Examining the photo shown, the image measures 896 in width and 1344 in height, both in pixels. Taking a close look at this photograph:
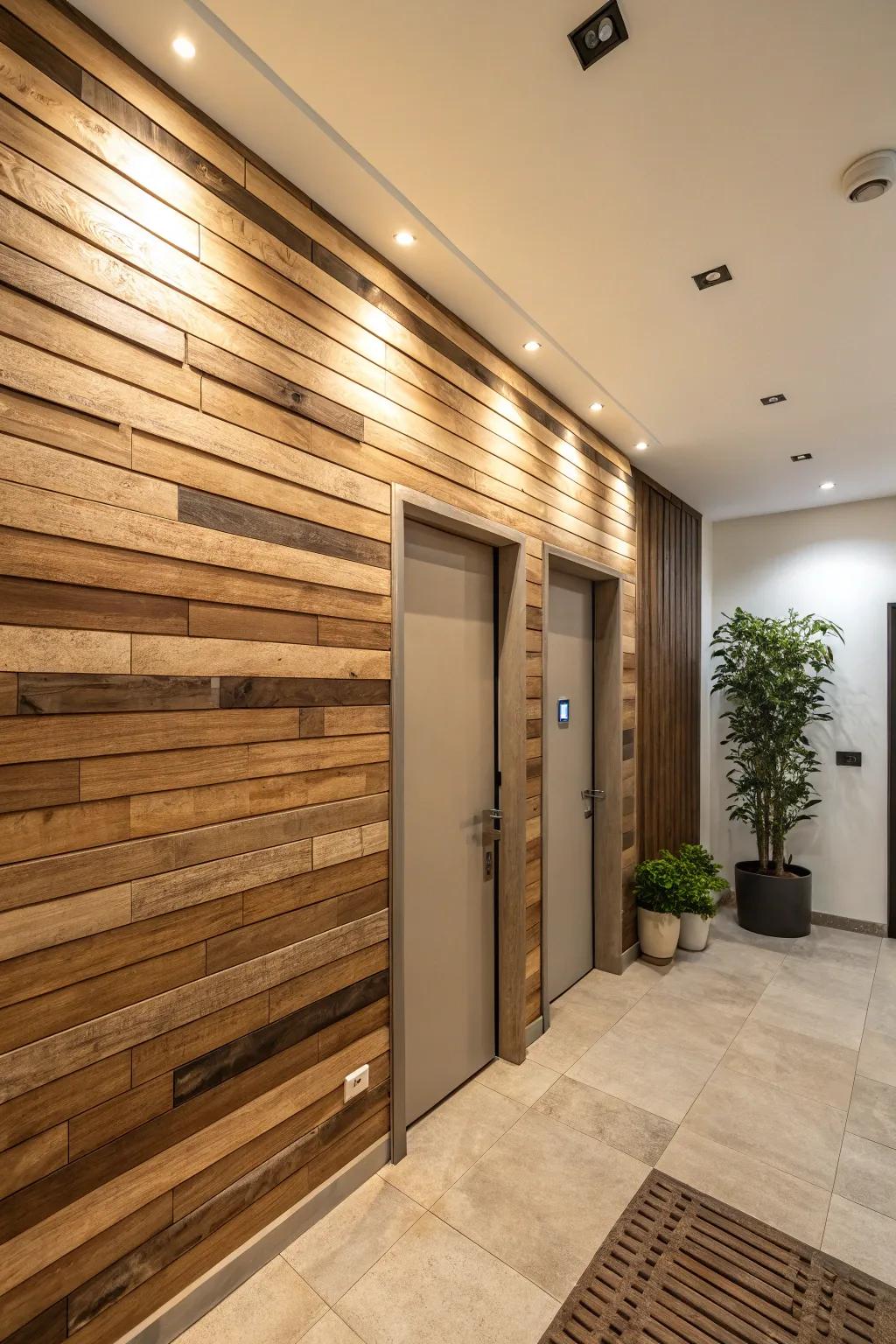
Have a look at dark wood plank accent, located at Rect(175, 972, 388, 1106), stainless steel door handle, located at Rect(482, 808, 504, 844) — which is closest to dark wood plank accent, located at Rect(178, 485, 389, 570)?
stainless steel door handle, located at Rect(482, 808, 504, 844)

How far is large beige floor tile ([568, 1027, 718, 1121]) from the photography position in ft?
8.32

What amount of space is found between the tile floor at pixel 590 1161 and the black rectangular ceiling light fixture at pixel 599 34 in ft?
9.81

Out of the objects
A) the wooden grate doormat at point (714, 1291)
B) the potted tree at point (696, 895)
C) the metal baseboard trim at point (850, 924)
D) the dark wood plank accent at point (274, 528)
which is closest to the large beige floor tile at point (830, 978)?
the potted tree at point (696, 895)

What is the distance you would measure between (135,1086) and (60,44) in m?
2.20

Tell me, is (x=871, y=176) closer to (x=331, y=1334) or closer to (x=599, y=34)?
(x=599, y=34)

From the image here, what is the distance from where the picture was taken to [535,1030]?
2943mm

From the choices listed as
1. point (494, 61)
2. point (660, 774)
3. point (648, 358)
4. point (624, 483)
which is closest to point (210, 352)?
point (494, 61)

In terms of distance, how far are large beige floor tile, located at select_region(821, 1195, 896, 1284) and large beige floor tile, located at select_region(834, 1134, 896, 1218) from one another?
0.14 feet

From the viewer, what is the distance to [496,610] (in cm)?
285

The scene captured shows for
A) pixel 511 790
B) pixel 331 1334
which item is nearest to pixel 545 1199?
pixel 331 1334

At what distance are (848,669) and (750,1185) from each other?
12.3 ft

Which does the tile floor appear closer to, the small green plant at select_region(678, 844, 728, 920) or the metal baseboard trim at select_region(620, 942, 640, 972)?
the metal baseboard trim at select_region(620, 942, 640, 972)

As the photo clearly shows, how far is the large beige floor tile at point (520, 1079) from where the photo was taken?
2564 mm

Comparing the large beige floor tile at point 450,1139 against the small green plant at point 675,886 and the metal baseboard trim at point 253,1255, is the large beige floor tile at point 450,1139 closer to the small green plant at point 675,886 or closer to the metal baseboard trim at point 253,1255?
the metal baseboard trim at point 253,1255
